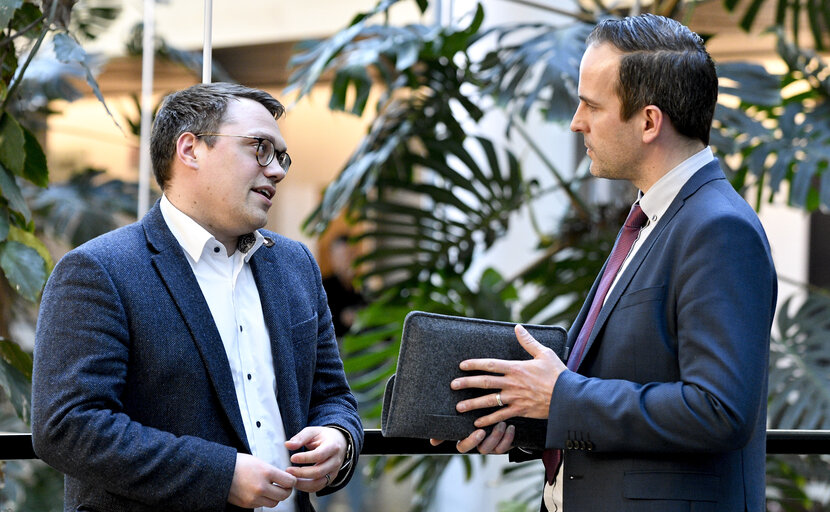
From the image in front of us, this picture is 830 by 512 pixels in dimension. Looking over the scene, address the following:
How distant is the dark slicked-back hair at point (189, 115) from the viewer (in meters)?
1.73

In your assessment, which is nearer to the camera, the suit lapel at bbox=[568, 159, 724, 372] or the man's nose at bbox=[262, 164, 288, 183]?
the suit lapel at bbox=[568, 159, 724, 372]

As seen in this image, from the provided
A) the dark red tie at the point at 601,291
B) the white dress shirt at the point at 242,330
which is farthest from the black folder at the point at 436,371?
the white dress shirt at the point at 242,330

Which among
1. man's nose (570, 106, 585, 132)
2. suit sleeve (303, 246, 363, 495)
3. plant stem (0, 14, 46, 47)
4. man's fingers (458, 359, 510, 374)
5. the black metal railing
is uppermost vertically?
man's nose (570, 106, 585, 132)

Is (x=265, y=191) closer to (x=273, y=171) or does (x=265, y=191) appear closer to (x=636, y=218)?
(x=273, y=171)

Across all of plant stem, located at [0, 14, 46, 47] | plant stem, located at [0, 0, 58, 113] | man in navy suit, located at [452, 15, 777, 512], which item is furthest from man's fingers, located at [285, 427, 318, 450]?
plant stem, located at [0, 14, 46, 47]

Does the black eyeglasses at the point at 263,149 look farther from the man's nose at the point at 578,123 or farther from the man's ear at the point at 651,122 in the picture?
the man's ear at the point at 651,122

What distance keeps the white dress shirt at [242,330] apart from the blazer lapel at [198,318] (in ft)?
0.07

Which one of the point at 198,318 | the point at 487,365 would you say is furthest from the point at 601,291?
the point at 198,318

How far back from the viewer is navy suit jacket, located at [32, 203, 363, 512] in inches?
58.1

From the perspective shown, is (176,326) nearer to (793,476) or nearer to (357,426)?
(357,426)

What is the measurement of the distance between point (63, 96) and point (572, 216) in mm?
2284

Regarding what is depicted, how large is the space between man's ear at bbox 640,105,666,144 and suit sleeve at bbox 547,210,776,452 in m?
0.18

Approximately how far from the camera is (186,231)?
1.71m

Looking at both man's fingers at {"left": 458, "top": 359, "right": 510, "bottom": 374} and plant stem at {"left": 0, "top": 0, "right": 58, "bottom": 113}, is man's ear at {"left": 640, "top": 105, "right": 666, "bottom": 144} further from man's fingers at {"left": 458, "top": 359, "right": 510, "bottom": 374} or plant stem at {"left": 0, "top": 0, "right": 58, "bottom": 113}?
plant stem at {"left": 0, "top": 0, "right": 58, "bottom": 113}
